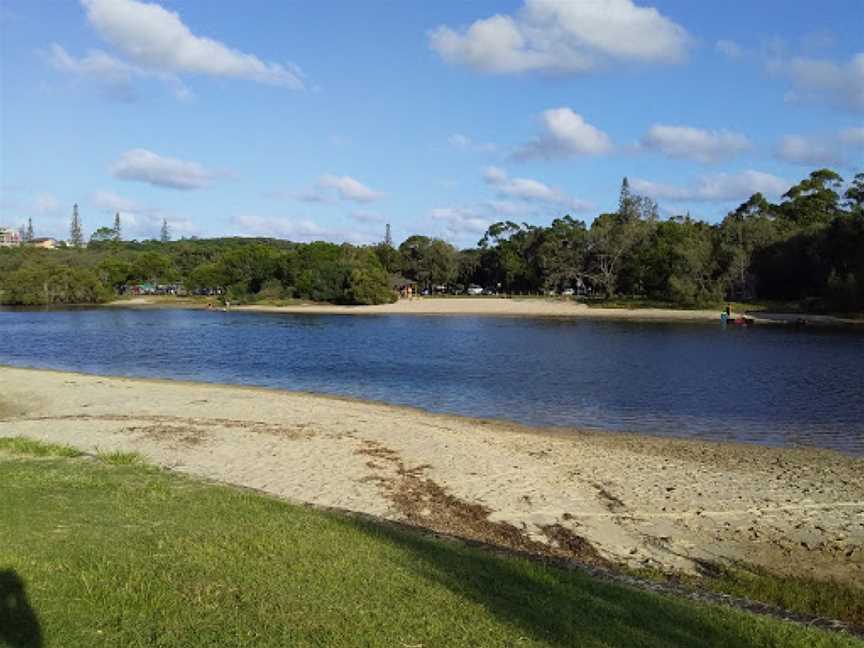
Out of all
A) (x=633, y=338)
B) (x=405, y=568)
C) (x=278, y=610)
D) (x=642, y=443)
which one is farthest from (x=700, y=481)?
(x=633, y=338)

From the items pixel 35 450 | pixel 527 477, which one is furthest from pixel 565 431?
pixel 35 450

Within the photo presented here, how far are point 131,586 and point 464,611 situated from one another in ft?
8.42

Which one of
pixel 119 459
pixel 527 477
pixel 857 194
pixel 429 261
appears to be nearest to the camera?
pixel 119 459

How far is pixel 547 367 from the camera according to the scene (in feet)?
130

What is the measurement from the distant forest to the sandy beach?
70.6 meters

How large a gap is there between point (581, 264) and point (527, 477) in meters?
108

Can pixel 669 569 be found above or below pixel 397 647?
below

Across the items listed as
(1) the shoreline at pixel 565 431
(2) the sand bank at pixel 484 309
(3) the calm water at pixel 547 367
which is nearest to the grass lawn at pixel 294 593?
(1) the shoreline at pixel 565 431

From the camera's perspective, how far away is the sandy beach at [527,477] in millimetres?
10664

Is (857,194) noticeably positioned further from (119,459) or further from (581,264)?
(119,459)

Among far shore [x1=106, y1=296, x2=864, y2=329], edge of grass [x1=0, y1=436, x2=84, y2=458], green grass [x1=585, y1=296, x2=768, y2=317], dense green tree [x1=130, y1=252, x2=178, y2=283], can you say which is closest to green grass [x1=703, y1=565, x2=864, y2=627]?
edge of grass [x1=0, y1=436, x2=84, y2=458]

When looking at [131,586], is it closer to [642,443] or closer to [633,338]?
[642,443]

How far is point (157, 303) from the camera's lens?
13125 centimetres

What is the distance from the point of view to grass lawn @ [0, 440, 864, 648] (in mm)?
4953
